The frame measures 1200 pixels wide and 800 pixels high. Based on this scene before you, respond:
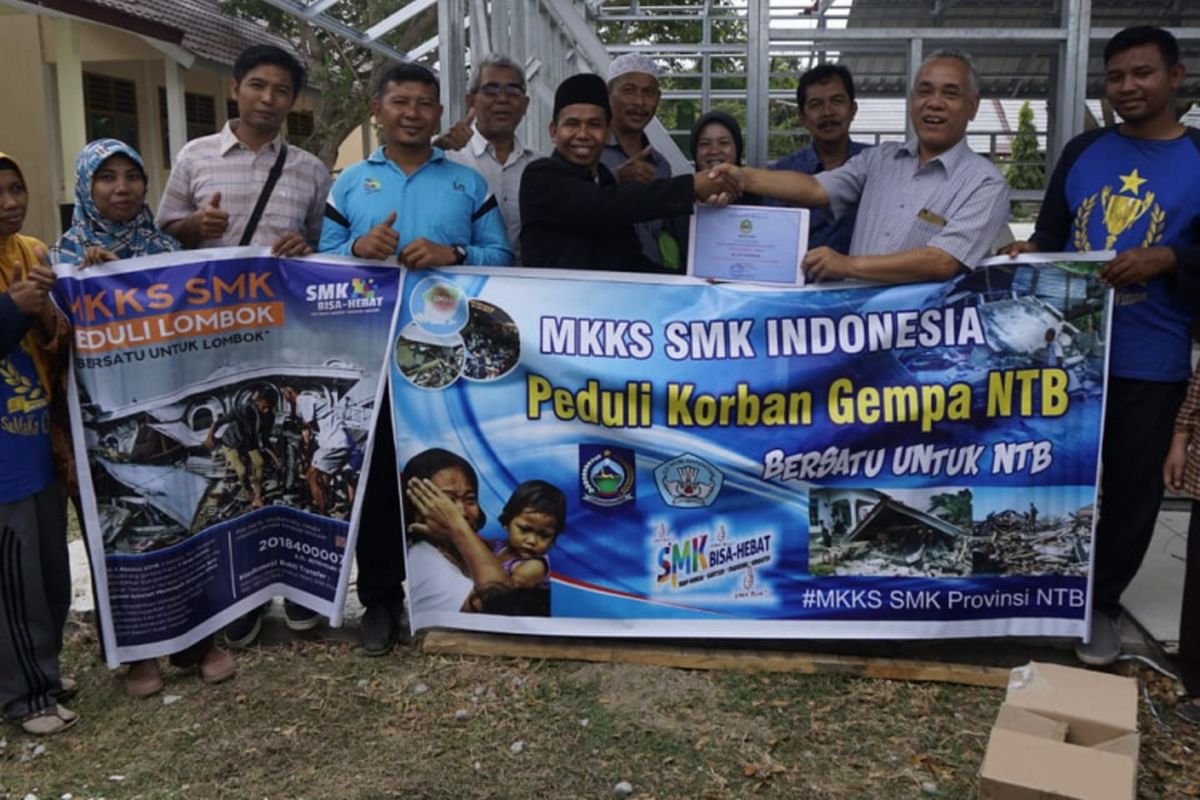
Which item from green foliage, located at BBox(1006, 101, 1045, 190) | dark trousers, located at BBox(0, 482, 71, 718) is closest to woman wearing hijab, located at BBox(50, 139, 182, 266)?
dark trousers, located at BBox(0, 482, 71, 718)

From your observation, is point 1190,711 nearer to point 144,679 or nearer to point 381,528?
point 381,528

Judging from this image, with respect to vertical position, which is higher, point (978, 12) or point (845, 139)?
point (978, 12)

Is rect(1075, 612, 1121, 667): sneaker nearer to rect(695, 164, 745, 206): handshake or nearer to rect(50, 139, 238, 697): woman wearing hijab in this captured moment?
rect(695, 164, 745, 206): handshake

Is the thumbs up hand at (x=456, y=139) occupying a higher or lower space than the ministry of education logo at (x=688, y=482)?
higher

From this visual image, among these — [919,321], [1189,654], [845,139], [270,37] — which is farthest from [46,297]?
[270,37]

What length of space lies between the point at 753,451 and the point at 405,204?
155cm

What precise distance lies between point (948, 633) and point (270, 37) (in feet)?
54.2

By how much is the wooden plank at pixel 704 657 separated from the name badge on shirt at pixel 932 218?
1.55 m

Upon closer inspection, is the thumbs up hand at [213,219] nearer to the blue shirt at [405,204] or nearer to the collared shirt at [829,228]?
the blue shirt at [405,204]

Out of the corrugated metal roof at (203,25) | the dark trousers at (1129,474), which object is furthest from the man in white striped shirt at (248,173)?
the corrugated metal roof at (203,25)

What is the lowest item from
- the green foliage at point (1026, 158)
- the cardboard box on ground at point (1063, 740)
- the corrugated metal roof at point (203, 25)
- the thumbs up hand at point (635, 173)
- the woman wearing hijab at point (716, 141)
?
the cardboard box on ground at point (1063, 740)

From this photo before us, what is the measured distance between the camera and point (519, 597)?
12.9ft

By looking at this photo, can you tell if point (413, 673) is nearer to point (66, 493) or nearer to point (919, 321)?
point (66, 493)

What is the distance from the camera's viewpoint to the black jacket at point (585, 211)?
3.70m
